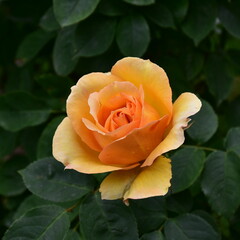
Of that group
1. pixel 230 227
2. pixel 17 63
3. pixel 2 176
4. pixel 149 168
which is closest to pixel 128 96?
pixel 149 168

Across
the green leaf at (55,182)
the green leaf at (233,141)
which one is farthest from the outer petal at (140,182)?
the green leaf at (233,141)

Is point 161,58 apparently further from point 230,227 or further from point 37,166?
point 37,166

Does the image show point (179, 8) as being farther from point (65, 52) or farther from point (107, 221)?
point (107, 221)

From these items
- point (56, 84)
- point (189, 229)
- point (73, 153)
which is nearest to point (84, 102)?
point (73, 153)

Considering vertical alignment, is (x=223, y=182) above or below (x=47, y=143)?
above

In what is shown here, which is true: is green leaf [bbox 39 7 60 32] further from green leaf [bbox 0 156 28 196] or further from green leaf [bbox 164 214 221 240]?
green leaf [bbox 164 214 221 240]

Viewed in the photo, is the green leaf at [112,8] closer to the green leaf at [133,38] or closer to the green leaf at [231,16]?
the green leaf at [133,38]
